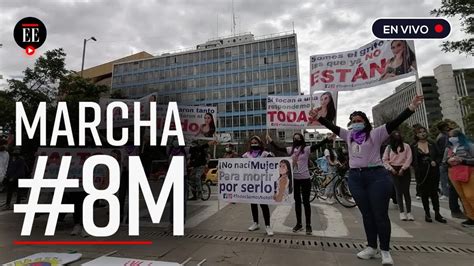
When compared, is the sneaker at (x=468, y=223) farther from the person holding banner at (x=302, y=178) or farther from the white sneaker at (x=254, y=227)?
the white sneaker at (x=254, y=227)

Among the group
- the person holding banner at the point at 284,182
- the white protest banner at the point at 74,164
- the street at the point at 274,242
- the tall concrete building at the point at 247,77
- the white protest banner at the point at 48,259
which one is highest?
the tall concrete building at the point at 247,77

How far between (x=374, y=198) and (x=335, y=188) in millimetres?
4933

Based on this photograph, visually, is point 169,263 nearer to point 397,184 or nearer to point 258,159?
point 258,159

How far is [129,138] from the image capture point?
7.25 m

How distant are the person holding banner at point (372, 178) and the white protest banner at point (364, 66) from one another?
1.58 metres

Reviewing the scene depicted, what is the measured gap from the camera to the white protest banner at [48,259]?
3.85 meters

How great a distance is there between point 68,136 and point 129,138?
51.4 inches

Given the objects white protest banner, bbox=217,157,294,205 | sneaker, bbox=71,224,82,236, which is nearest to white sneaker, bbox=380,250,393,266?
white protest banner, bbox=217,157,294,205

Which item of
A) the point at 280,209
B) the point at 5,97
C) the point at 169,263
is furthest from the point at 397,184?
the point at 5,97

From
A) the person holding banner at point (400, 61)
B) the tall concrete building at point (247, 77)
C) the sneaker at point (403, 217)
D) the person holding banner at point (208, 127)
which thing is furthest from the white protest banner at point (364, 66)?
the tall concrete building at point (247, 77)

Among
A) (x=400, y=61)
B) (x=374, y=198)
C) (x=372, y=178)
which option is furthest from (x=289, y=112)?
(x=374, y=198)

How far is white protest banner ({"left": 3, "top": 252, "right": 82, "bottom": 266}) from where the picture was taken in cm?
385

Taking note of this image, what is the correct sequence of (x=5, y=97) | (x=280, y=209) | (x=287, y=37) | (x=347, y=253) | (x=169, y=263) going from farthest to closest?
(x=287, y=37)
(x=5, y=97)
(x=280, y=209)
(x=347, y=253)
(x=169, y=263)

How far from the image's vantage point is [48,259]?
3996 mm
